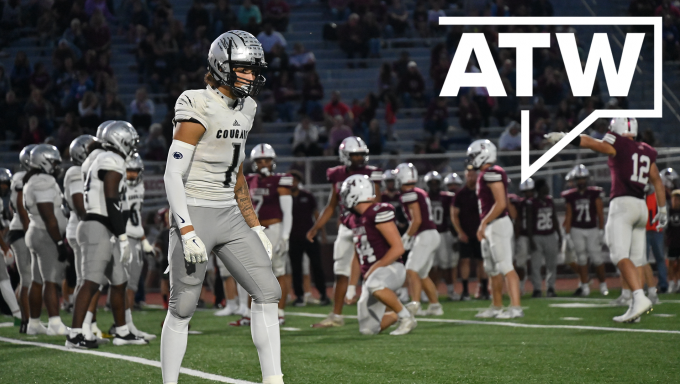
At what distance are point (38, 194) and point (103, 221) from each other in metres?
1.53

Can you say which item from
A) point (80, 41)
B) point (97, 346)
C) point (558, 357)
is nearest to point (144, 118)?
point (80, 41)

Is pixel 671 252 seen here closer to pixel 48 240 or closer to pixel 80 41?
pixel 48 240

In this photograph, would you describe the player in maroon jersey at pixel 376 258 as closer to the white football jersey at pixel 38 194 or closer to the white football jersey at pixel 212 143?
the white football jersey at pixel 38 194

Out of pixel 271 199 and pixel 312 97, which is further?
pixel 312 97

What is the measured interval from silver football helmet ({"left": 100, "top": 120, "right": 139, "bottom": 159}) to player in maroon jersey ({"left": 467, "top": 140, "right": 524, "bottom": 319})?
4.01 meters

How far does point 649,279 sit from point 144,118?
10.3 meters

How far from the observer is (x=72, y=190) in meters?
8.60

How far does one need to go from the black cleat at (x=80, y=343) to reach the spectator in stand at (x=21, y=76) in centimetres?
1170

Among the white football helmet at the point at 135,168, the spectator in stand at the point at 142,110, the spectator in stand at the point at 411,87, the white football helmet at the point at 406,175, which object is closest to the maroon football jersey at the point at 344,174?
the white football helmet at the point at 406,175

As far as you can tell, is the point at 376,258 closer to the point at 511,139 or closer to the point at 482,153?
the point at 482,153

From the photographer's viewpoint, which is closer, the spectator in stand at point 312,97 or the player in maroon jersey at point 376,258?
the player in maroon jersey at point 376,258

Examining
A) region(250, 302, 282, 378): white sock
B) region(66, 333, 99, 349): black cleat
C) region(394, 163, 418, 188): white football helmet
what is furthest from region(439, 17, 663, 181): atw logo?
region(250, 302, 282, 378): white sock

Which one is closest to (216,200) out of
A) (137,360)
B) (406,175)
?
(137,360)

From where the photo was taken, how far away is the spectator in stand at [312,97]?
1861cm
